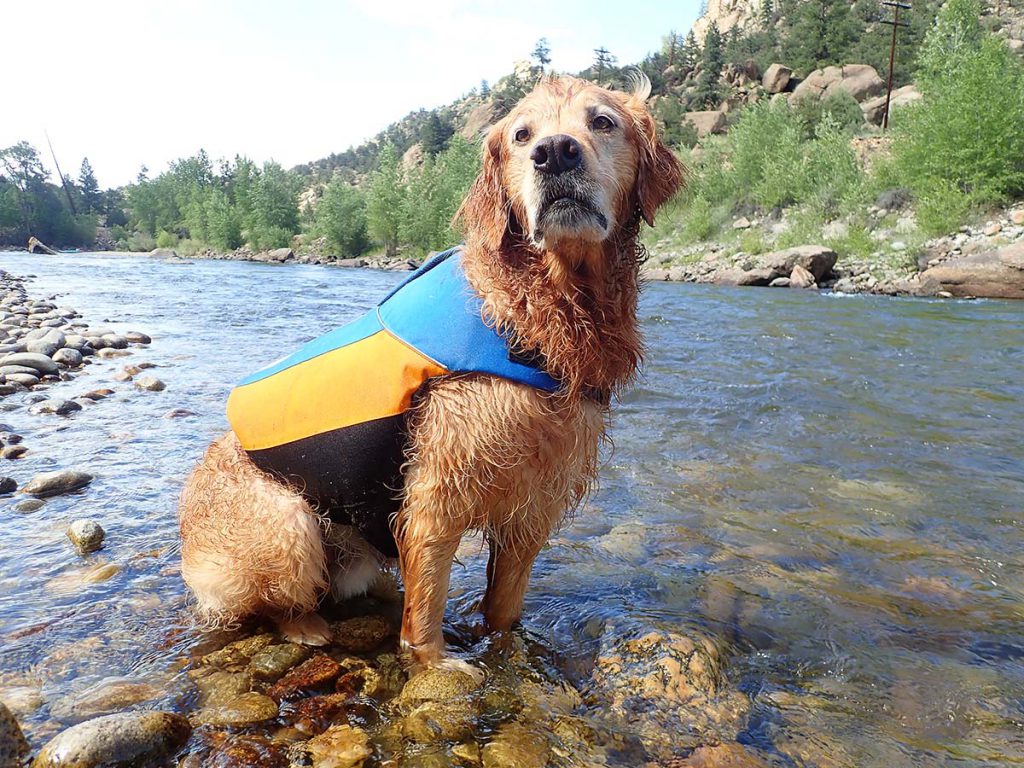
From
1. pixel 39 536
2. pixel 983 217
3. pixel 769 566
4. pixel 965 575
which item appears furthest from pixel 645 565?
pixel 983 217

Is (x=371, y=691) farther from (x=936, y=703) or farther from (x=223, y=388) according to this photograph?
(x=223, y=388)

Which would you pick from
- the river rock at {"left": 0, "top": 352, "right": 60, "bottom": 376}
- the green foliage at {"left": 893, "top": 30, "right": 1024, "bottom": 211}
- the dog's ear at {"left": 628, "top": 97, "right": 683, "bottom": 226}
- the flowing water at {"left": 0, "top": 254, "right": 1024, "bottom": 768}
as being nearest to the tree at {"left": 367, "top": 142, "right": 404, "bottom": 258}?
the green foliage at {"left": 893, "top": 30, "right": 1024, "bottom": 211}

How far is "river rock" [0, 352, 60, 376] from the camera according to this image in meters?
8.81

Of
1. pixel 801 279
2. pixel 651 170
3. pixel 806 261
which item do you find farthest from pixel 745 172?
pixel 651 170

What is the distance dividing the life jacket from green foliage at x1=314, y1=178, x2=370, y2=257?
224 feet

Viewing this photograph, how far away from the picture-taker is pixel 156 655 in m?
3.19

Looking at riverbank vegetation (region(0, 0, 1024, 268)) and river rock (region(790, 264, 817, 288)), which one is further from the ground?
riverbank vegetation (region(0, 0, 1024, 268))

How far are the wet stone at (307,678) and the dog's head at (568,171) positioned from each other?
84.0 inches

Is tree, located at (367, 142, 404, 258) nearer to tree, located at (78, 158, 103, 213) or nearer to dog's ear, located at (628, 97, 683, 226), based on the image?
dog's ear, located at (628, 97, 683, 226)

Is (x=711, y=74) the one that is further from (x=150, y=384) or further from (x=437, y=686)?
(x=437, y=686)

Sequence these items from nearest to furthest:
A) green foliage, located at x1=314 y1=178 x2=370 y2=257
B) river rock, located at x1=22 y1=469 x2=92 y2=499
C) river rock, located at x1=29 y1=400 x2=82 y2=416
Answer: river rock, located at x1=22 y1=469 x2=92 y2=499, river rock, located at x1=29 y1=400 x2=82 y2=416, green foliage, located at x1=314 y1=178 x2=370 y2=257

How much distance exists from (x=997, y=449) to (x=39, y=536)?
7946 millimetres

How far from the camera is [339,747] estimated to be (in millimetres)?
2613

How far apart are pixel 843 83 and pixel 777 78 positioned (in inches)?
441
